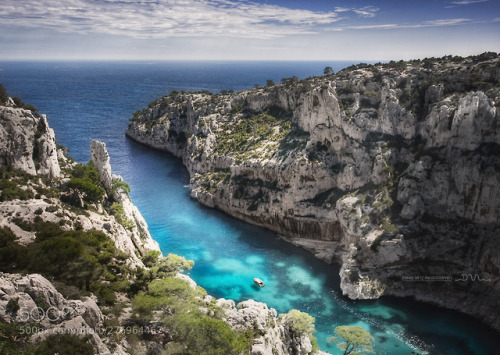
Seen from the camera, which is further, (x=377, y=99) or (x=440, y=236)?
(x=377, y=99)

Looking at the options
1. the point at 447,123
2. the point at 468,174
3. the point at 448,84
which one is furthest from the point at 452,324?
the point at 448,84

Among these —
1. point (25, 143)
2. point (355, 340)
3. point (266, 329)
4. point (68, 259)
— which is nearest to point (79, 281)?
point (68, 259)

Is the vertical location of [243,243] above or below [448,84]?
below

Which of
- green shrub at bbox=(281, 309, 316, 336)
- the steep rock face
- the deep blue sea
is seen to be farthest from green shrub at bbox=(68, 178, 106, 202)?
green shrub at bbox=(281, 309, 316, 336)

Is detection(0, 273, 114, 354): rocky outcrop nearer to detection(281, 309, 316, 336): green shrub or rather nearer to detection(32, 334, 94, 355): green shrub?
detection(32, 334, 94, 355): green shrub

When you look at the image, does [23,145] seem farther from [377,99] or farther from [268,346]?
[377,99]

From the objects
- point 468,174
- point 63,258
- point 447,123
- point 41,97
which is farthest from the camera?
point 41,97
